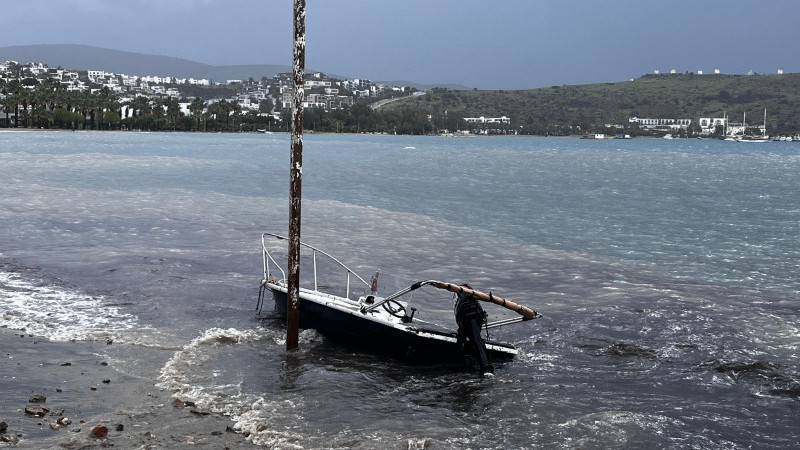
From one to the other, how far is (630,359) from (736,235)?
81.3 ft

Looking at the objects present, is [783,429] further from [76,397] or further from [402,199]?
[402,199]

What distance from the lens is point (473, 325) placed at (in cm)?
1428

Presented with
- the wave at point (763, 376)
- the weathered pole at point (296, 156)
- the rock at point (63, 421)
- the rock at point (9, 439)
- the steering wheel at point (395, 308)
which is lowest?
the wave at point (763, 376)

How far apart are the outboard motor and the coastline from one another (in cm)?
451

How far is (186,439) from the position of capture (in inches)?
417

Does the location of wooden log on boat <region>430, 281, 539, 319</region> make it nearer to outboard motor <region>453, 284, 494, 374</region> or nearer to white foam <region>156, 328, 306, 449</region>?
outboard motor <region>453, 284, 494, 374</region>

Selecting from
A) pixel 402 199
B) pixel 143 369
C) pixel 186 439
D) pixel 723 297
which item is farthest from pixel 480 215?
pixel 186 439

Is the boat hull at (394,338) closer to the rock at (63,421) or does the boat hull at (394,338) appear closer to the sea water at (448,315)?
the sea water at (448,315)

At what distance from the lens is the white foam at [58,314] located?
16000 millimetres

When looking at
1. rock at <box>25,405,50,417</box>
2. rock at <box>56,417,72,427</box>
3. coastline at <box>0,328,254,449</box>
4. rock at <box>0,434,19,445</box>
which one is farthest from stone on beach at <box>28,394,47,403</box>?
rock at <box>0,434,19,445</box>

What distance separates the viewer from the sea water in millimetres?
12320

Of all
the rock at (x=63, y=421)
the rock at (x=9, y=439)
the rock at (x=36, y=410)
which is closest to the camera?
the rock at (x=9, y=439)

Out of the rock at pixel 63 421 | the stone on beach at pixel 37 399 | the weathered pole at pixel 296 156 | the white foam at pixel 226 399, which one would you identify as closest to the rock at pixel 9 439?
the rock at pixel 63 421

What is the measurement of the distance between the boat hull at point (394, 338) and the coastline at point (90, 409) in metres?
3.76
